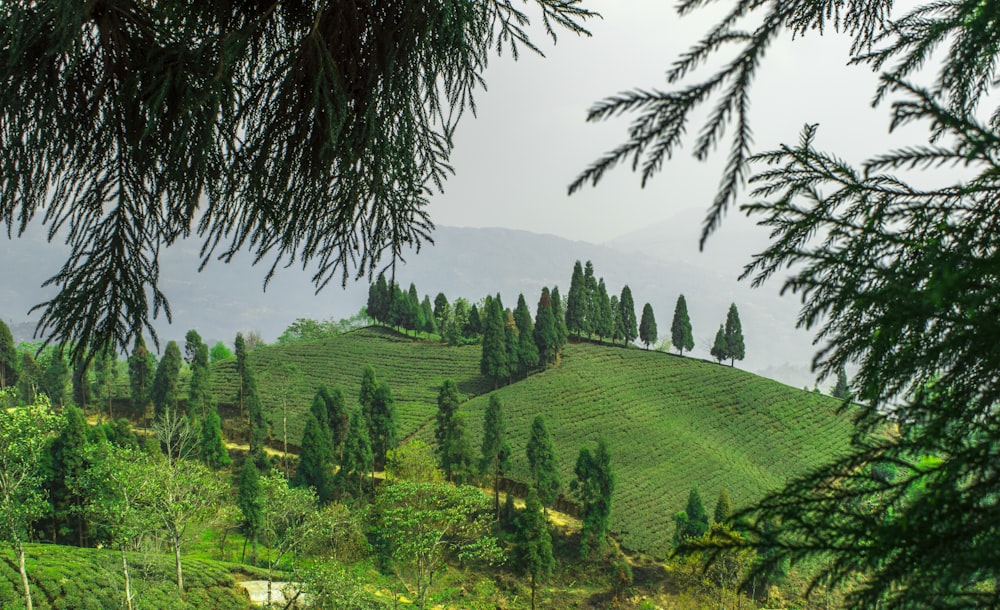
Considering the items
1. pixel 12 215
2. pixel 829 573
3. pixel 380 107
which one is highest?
pixel 380 107

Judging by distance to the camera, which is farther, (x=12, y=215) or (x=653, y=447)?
(x=653, y=447)

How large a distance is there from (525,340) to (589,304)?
35.4 feet

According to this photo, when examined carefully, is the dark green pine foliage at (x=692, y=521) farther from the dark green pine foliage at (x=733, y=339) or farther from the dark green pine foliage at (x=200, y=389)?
the dark green pine foliage at (x=733, y=339)

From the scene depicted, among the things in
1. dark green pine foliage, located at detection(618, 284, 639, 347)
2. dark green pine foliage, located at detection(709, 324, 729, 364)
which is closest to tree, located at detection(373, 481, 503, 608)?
dark green pine foliage, located at detection(618, 284, 639, 347)

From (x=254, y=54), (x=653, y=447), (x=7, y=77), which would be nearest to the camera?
(x=7, y=77)

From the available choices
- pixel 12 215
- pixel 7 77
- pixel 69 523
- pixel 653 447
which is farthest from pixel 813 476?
pixel 653 447

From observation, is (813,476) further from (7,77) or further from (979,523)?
(7,77)

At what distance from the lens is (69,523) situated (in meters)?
23.6

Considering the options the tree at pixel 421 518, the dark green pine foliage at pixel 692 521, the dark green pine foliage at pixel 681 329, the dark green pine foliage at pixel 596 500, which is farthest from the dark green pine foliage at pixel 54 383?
the dark green pine foliage at pixel 681 329

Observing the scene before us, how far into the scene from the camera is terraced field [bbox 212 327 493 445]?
43625mm

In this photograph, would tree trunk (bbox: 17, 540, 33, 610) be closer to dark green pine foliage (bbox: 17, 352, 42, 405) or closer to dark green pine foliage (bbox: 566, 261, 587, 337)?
dark green pine foliage (bbox: 17, 352, 42, 405)

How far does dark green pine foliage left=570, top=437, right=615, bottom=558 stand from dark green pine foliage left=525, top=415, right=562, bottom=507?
2.07 meters

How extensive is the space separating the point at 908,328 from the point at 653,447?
3933cm

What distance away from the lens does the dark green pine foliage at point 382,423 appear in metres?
33.3
